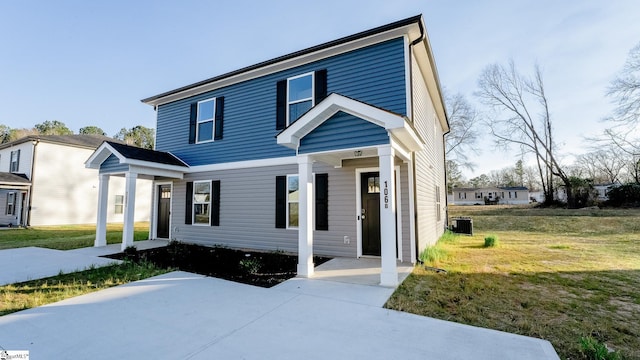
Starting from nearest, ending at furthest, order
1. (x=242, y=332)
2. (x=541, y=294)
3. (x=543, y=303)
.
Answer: (x=242, y=332), (x=543, y=303), (x=541, y=294)

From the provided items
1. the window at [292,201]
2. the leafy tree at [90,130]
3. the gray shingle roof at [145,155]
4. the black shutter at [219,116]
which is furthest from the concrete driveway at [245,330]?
the leafy tree at [90,130]

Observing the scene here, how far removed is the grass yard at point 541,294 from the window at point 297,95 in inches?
204

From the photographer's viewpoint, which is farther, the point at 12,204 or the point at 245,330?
the point at 12,204

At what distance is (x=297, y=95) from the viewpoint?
801cm

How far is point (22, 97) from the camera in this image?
20.3 m

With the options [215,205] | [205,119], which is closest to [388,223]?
[215,205]

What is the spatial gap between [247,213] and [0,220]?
22.5 meters

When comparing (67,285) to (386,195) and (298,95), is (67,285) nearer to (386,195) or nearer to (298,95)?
(386,195)

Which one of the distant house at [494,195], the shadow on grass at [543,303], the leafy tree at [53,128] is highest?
the leafy tree at [53,128]

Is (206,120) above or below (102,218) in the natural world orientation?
above

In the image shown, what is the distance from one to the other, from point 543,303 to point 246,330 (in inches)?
173

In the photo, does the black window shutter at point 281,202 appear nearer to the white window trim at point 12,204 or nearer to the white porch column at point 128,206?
the white porch column at point 128,206

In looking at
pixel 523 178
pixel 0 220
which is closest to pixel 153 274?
pixel 0 220

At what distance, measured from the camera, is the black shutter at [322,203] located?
7.38 m
